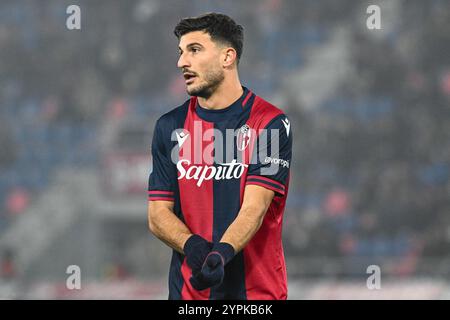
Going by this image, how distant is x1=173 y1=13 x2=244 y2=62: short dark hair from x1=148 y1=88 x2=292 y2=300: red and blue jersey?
0.97 feet

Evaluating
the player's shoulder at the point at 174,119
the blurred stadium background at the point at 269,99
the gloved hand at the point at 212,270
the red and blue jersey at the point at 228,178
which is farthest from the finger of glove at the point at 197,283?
the blurred stadium background at the point at 269,99

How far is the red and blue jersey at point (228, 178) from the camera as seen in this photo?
12.1 feet

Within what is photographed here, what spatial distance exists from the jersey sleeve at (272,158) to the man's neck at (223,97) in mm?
203

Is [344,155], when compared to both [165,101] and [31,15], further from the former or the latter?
[31,15]

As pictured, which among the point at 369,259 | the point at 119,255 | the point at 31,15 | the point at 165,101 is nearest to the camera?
the point at 369,259

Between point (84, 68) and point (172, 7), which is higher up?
point (172, 7)

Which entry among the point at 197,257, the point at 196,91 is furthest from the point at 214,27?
the point at 197,257

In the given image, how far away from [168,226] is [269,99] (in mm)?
12043

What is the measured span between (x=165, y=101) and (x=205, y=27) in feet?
39.3

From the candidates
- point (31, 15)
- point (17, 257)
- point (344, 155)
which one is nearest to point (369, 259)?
point (344, 155)

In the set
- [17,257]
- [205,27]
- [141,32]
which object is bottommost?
[17,257]

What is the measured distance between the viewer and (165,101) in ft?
51.0

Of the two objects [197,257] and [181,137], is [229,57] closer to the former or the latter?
[181,137]

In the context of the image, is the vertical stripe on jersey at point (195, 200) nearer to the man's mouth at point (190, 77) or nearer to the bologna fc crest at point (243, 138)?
the bologna fc crest at point (243, 138)
